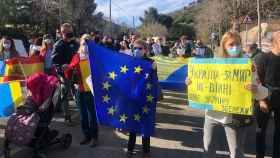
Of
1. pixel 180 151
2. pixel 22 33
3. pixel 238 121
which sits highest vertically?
pixel 22 33

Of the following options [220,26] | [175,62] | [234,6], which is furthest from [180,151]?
[220,26]

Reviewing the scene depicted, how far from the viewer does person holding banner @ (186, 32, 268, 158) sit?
589 centimetres

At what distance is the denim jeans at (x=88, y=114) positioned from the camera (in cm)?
847

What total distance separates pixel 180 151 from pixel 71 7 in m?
55.1

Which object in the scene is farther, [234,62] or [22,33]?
[22,33]

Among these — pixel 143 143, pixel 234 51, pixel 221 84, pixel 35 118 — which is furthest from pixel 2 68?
pixel 234 51

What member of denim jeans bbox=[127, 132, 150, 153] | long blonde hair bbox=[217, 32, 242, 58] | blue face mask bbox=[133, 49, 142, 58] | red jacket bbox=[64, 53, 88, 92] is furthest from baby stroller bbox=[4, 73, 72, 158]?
long blonde hair bbox=[217, 32, 242, 58]

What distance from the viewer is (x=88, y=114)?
8.54m

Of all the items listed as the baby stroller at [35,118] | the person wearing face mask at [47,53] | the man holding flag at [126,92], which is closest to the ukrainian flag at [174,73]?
the person wearing face mask at [47,53]

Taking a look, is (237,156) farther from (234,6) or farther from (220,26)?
(220,26)

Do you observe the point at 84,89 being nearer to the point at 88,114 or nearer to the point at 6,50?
the point at 88,114

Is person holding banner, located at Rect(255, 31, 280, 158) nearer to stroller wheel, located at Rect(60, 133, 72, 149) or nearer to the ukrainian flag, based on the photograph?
stroller wheel, located at Rect(60, 133, 72, 149)

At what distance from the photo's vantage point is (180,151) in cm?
832

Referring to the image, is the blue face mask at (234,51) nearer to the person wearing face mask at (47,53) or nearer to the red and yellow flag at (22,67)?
the red and yellow flag at (22,67)
